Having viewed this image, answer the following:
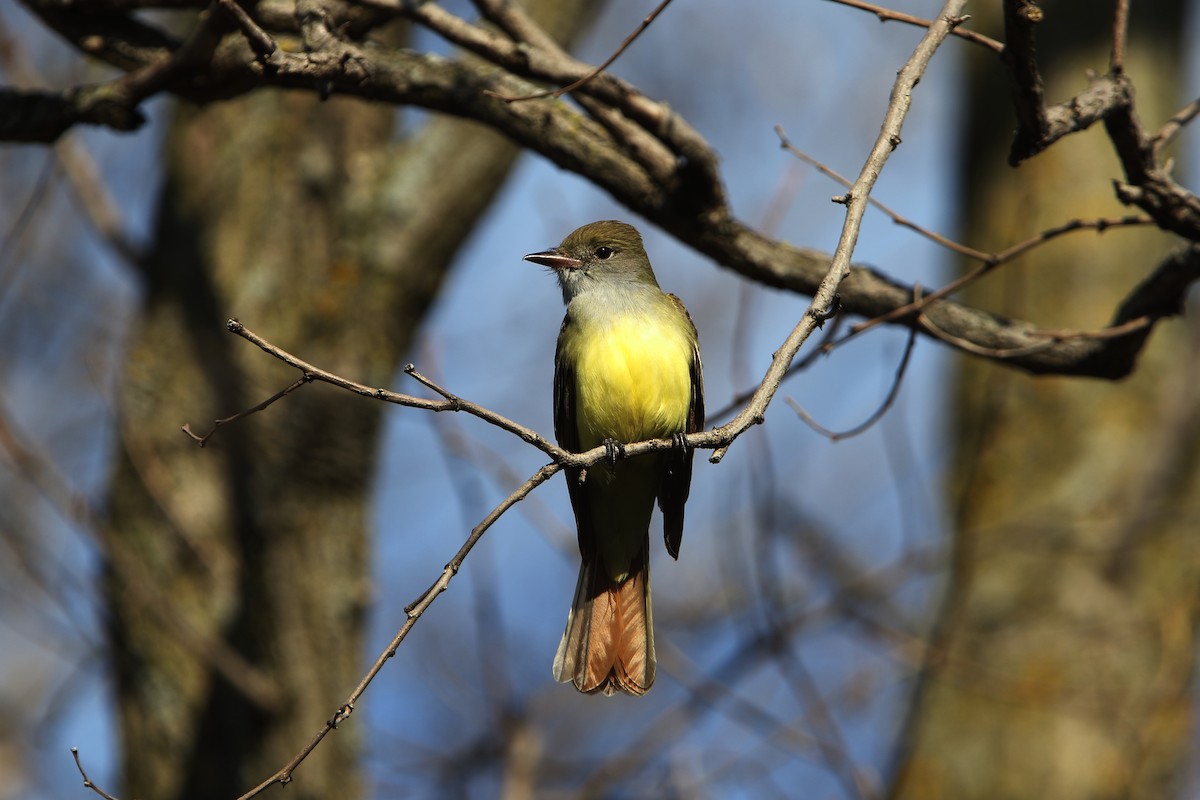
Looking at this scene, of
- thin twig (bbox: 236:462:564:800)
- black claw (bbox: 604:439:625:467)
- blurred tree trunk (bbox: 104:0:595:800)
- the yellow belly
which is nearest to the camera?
thin twig (bbox: 236:462:564:800)

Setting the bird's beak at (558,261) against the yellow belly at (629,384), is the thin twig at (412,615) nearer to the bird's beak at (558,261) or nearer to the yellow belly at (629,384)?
the yellow belly at (629,384)

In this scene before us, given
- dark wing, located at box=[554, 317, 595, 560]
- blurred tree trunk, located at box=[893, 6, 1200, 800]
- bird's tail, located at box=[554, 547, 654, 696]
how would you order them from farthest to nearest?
blurred tree trunk, located at box=[893, 6, 1200, 800] → dark wing, located at box=[554, 317, 595, 560] → bird's tail, located at box=[554, 547, 654, 696]

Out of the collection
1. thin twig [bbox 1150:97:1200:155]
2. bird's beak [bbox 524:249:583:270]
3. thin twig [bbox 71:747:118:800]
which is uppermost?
bird's beak [bbox 524:249:583:270]

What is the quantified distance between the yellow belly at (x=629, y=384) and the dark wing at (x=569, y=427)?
9cm

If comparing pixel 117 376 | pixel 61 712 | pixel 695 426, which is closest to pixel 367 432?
pixel 117 376

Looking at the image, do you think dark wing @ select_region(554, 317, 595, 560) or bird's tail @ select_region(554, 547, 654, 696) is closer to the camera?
bird's tail @ select_region(554, 547, 654, 696)

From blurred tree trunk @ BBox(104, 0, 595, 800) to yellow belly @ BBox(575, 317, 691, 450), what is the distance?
1968 millimetres

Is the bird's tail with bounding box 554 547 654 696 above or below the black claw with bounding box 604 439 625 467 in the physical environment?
below

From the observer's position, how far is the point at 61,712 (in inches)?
272

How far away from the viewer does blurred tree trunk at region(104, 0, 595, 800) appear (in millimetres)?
5844

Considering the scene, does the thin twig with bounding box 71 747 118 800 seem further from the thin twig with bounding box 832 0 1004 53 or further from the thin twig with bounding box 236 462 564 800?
the thin twig with bounding box 832 0 1004 53

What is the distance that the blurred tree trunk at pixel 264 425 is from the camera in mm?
5844

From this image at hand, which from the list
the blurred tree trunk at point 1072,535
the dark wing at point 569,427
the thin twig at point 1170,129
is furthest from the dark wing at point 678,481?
the blurred tree trunk at point 1072,535

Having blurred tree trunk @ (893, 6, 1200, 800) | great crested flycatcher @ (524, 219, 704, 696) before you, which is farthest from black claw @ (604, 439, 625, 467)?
blurred tree trunk @ (893, 6, 1200, 800)
